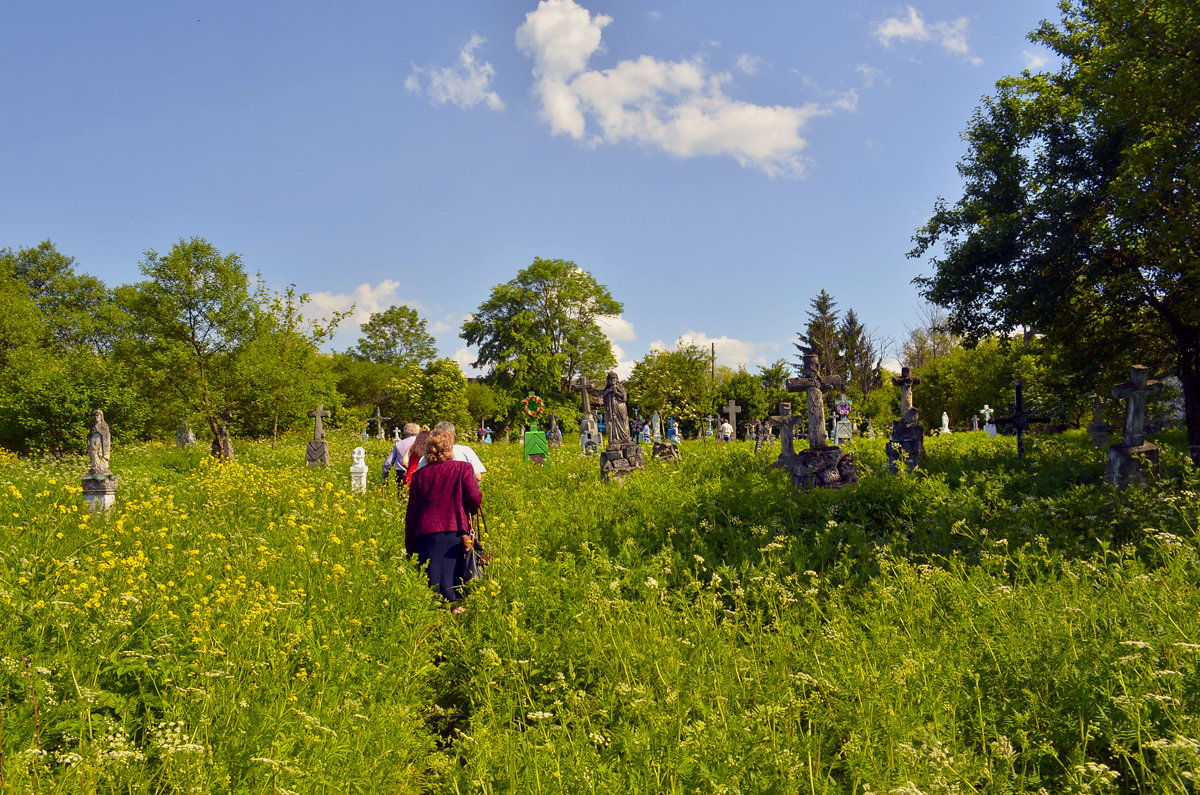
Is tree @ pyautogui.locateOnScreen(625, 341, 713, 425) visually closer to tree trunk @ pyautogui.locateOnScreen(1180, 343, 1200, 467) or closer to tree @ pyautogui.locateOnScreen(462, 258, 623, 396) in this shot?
tree @ pyautogui.locateOnScreen(462, 258, 623, 396)

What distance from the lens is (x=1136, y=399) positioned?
9344mm

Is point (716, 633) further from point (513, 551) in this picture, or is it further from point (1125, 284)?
A: point (1125, 284)

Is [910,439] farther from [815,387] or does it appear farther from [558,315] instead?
[558,315]

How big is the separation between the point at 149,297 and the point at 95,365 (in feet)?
17.0

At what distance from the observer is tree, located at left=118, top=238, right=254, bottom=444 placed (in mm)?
23328

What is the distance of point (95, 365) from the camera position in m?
25.8

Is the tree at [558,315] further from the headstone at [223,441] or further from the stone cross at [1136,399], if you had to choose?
the stone cross at [1136,399]

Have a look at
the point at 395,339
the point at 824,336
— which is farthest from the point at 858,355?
the point at 395,339

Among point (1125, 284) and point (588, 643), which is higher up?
point (1125, 284)

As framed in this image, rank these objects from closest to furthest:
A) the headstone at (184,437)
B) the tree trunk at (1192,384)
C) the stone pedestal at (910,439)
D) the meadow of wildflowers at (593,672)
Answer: the meadow of wildflowers at (593,672) < the stone pedestal at (910,439) < the tree trunk at (1192,384) < the headstone at (184,437)

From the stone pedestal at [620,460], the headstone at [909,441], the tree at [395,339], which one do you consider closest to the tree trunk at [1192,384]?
the headstone at [909,441]

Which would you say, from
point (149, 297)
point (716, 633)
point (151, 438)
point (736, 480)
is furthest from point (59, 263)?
point (716, 633)

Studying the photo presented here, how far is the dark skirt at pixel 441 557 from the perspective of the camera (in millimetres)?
6176

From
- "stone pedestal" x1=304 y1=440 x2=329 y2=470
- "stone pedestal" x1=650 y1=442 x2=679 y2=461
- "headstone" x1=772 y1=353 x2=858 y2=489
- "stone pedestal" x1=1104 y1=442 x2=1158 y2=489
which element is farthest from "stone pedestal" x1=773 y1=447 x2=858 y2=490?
"stone pedestal" x1=304 y1=440 x2=329 y2=470
